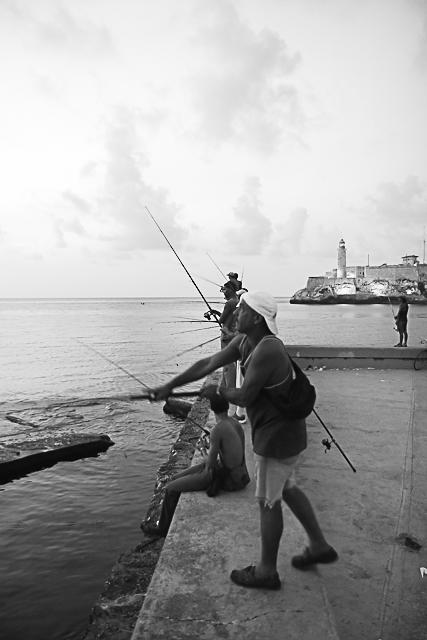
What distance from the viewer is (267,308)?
103 inches

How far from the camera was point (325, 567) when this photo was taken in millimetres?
2963

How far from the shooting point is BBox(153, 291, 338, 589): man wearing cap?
2.49 metres

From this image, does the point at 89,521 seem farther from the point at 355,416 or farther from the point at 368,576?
the point at 368,576

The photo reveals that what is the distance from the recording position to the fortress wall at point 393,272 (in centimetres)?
13588

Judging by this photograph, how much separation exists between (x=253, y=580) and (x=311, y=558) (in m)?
0.46

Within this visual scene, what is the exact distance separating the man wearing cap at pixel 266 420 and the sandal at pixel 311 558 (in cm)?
27

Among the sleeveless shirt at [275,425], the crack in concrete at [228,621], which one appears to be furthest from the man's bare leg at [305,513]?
the crack in concrete at [228,621]

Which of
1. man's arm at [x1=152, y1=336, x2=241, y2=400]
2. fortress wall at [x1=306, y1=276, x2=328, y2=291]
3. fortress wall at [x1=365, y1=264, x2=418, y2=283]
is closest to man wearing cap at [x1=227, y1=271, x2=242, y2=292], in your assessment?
man's arm at [x1=152, y1=336, x2=241, y2=400]

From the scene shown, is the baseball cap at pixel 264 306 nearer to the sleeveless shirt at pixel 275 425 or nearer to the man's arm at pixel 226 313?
the sleeveless shirt at pixel 275 425

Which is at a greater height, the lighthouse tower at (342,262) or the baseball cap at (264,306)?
the lighthouse tower at (342,262)

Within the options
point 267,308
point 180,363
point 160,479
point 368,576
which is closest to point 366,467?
point 368,576

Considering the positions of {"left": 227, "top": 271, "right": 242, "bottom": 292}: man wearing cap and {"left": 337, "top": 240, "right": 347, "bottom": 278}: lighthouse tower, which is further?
{"left": 337, "top": 240, "right": 347, "bottom": 278}: lighthouse tower

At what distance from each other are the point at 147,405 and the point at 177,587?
38.3 ft

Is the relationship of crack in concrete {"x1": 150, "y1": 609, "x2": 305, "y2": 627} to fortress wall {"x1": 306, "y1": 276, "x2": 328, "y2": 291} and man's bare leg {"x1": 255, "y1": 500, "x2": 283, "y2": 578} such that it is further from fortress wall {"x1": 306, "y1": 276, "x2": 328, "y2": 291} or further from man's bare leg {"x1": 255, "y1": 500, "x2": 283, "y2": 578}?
fortress wall {"x1": 306, "y1": 276, "x2": 328, "y2": 291}
